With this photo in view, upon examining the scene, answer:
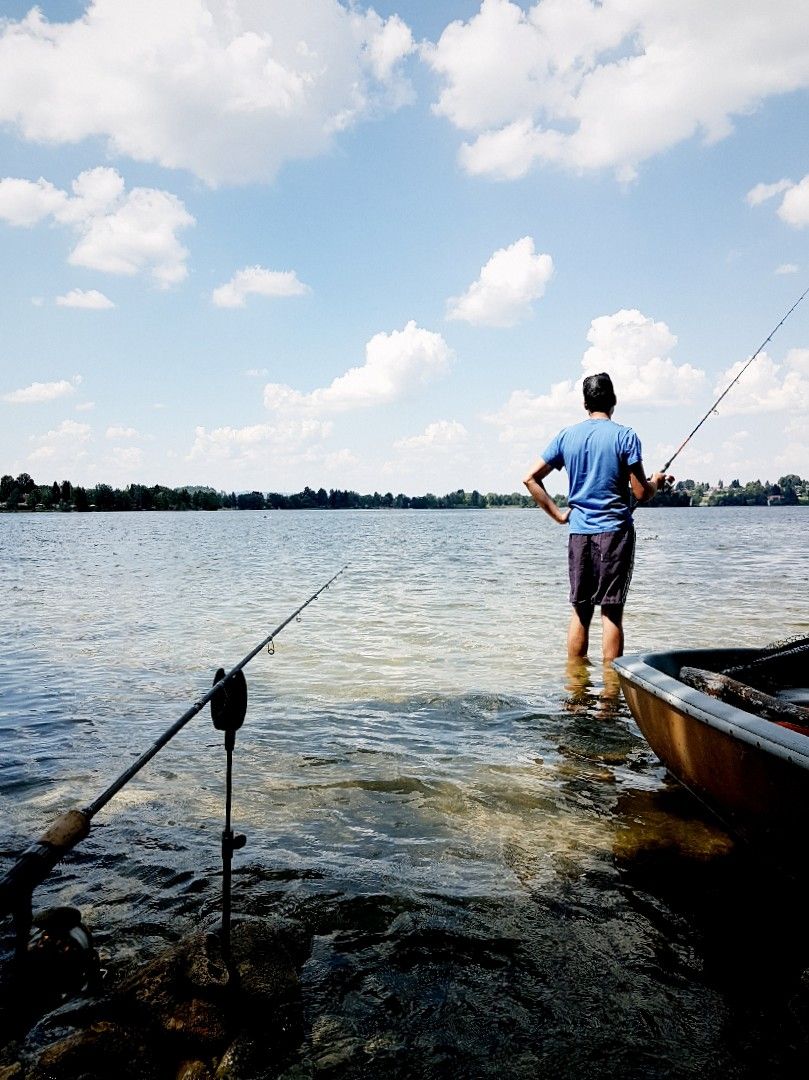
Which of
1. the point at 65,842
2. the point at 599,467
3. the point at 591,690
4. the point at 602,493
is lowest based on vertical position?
the point at 591,690

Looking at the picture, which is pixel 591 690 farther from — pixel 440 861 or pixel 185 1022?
pixel 185 1022

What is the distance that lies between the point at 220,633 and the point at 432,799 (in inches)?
315

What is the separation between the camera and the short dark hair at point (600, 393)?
21.4 ft

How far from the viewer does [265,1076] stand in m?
2.21

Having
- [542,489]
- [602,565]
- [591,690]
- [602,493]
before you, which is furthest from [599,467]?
[591,690]

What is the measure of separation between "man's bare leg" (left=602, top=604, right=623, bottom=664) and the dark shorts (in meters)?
0.11

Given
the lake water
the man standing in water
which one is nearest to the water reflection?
the lake water

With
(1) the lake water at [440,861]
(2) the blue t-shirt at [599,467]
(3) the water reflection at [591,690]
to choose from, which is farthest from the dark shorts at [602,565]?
(1) the lake water at [440,861]

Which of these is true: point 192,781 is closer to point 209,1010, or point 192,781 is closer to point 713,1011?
point 209,1010

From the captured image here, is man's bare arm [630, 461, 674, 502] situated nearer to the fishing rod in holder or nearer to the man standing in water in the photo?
the man standing in water

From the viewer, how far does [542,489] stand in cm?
698

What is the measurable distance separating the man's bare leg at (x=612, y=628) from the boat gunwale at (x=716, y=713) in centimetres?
173

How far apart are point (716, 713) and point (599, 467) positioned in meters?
3.44

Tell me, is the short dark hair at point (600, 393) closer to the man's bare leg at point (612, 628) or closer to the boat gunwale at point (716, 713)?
the man's bare leg at point (612, 628)
